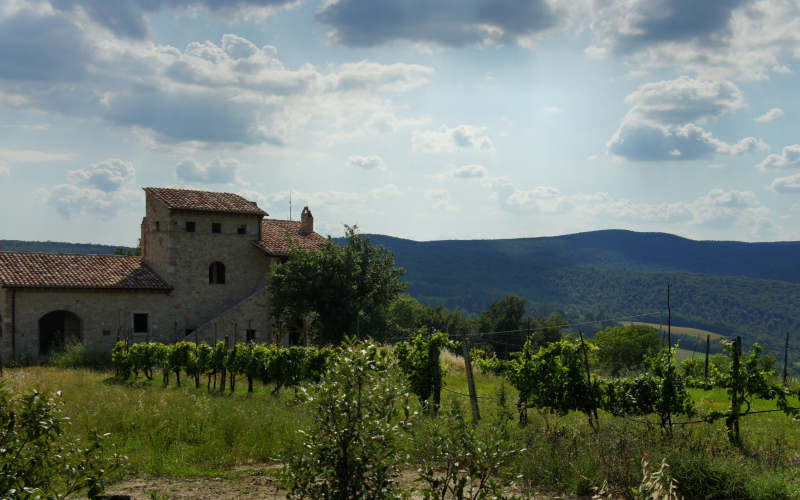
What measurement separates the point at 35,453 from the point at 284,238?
99.2ft

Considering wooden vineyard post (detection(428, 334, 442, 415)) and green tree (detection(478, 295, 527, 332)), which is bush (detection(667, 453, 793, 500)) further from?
green tree (detection(478, 295, 527, 332))

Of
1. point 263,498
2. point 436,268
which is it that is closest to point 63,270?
point 263,498

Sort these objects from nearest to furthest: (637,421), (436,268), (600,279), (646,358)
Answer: (637,421)
(646,358)
(600,279)
(436,268)

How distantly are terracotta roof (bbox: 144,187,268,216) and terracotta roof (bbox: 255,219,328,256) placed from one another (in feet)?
5.78

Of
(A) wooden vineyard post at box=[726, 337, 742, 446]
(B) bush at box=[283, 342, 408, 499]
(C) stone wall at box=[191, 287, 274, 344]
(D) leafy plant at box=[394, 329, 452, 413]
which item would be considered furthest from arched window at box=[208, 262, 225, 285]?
(B) bush at box=[283, 342, 408, 499]

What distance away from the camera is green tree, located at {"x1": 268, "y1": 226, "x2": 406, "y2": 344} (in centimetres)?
2848

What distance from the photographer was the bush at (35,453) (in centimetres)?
435

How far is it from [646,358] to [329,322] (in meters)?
18.9

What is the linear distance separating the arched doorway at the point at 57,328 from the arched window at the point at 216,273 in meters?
6.76

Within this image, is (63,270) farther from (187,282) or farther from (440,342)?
(440,342)

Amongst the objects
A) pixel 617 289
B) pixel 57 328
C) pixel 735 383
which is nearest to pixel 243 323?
pixel 57 328

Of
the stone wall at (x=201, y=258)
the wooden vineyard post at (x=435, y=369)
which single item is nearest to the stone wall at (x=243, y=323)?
the stone wall at (x=201, y=258)

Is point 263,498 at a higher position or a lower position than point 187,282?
lower

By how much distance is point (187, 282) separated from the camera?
30969 mm
